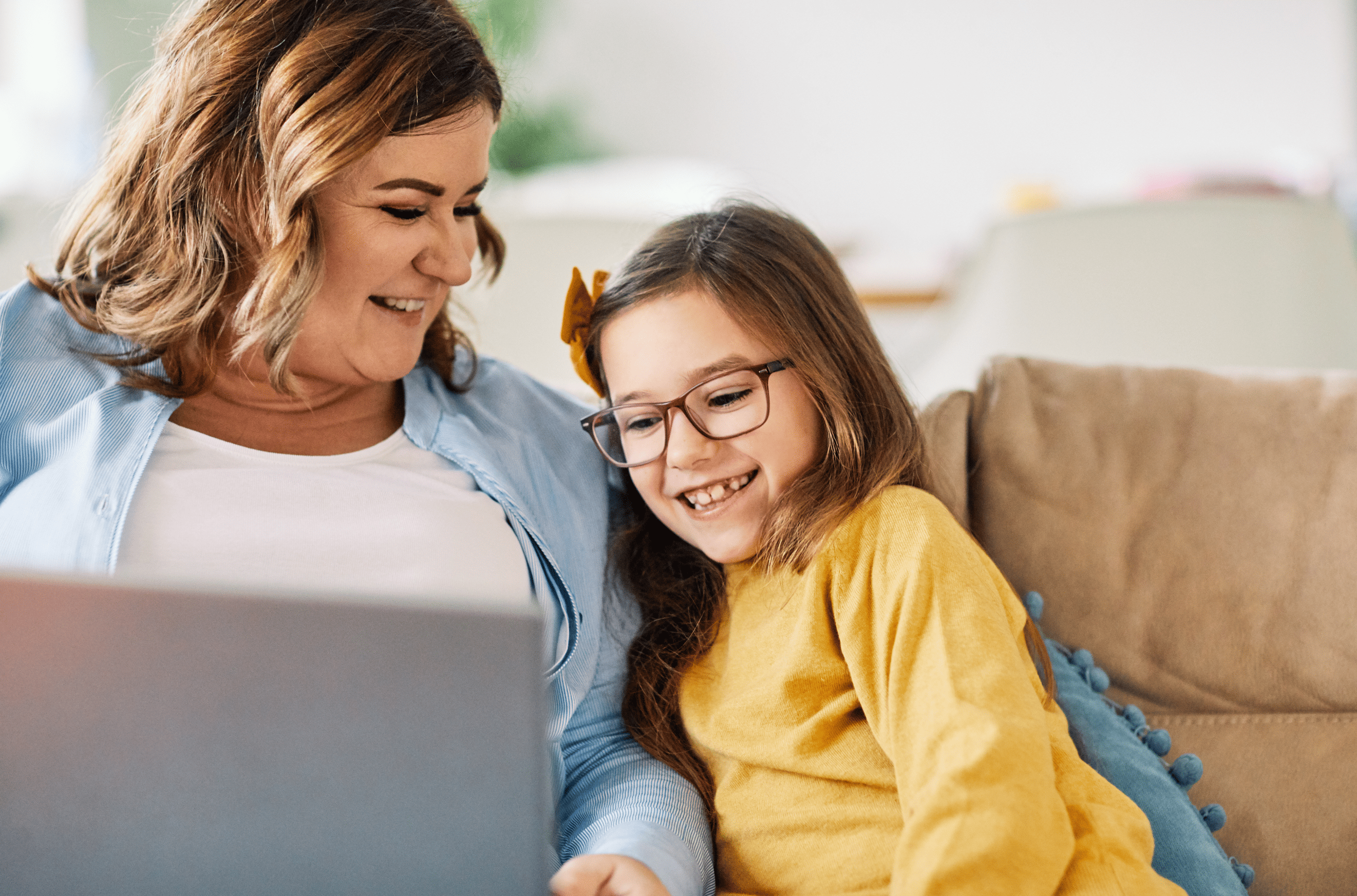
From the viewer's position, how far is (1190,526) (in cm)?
118

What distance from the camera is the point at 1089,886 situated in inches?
31.6

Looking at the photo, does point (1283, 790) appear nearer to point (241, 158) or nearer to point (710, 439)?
point (710, 439)

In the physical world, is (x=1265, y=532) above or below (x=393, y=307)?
below

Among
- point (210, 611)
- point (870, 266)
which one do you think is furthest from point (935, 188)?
point (210, 611)

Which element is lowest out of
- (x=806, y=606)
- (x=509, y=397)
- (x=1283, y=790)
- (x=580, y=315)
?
(x=1283, y=790)

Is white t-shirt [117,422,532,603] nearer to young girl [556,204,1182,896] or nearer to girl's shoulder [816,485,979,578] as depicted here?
young girl [556,204,1182,896]

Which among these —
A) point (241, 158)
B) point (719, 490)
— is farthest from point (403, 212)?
point (719, 490)

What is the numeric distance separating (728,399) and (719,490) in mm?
91

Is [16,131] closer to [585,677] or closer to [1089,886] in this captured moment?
[585,677]

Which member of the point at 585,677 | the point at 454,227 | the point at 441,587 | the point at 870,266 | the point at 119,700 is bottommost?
the point at 870,266

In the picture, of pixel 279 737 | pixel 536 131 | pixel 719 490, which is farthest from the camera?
pixel 536 131

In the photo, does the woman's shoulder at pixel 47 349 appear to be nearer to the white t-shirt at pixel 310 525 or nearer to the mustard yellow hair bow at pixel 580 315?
the white t-shirt at pixel 310 525

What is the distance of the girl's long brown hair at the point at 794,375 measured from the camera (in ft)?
3.40

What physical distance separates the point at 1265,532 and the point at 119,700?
110cm
